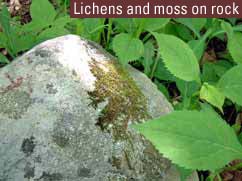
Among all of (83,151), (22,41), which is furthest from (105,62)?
(22,41)

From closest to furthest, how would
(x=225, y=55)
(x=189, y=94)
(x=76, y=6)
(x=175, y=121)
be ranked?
(x=175, y=121) → (x=189, y=94) → (x=76, y=6) → (x=225, y=55)

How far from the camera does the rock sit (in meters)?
1.77

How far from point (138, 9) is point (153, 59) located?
0.33m

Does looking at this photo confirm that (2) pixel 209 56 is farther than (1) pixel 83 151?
Yes

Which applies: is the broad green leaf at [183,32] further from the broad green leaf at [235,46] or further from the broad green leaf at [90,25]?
the broad green leaf at [90,25]

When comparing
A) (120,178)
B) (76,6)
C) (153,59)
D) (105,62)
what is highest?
(76,6)

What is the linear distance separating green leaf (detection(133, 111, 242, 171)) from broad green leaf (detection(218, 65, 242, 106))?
0.26 m

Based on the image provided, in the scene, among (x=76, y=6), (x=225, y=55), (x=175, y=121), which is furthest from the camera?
(x=225, y=55)

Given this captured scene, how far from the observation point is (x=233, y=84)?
2080 mm

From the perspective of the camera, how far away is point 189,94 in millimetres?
2414

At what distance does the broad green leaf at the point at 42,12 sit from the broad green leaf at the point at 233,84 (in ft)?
3.53

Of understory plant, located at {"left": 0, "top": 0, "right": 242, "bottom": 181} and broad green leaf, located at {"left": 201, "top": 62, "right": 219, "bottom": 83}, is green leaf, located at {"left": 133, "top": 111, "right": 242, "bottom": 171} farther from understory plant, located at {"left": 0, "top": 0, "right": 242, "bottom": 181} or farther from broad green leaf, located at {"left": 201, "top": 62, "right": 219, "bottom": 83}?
broad green leaf, located at {"left": 201, "top": 62, "right": 219, "bottom": 83}

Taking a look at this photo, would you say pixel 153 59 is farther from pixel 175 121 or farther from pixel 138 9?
pixel 175 121

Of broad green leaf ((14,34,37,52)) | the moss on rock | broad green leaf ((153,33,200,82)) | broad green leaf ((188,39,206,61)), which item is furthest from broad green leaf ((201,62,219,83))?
broad green leaf ((14,34,37,52))
